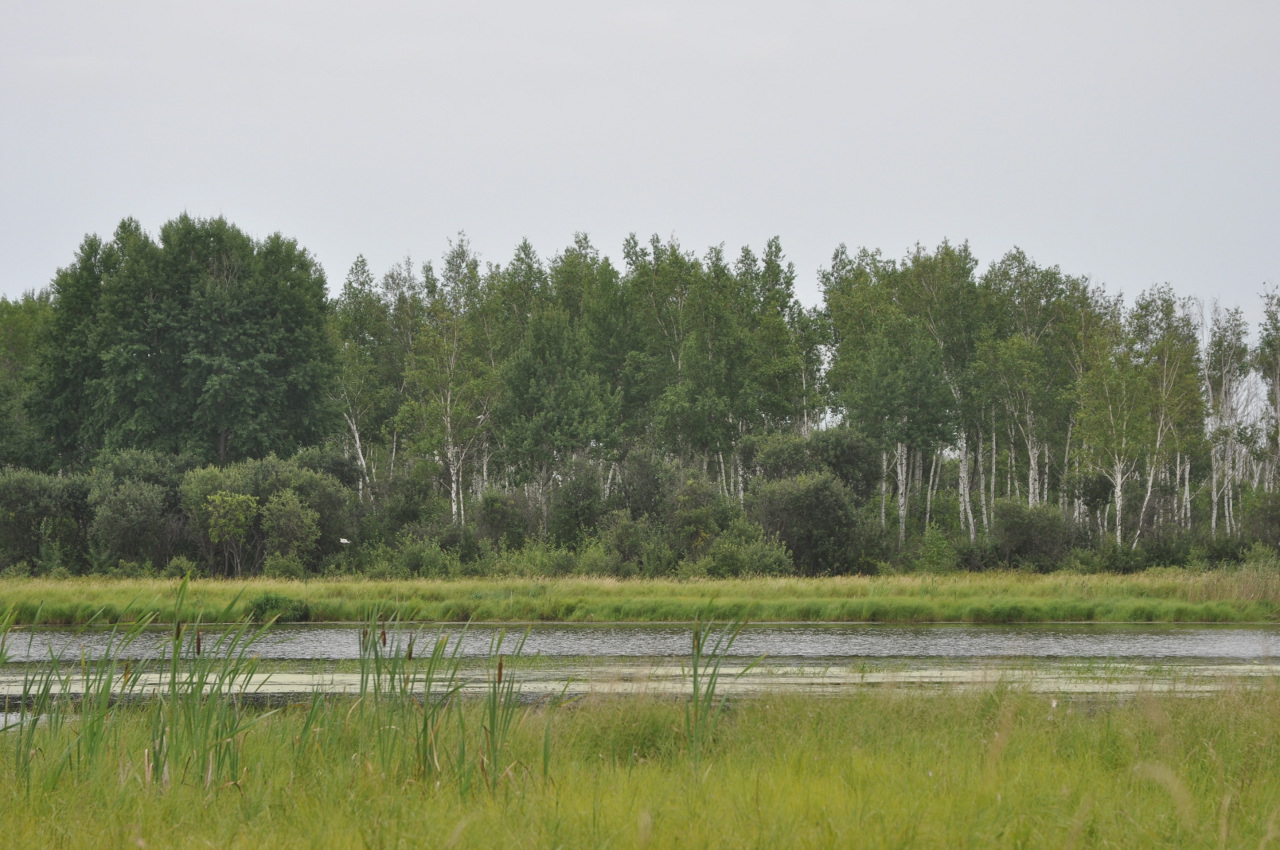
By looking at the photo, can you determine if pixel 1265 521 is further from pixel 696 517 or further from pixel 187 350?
pixel 187 350

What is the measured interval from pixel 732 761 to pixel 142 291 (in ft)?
153

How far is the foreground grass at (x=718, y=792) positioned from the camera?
5008mm

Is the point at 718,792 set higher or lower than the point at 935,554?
higher

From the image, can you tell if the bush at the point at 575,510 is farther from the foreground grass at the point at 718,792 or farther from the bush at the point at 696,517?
the foreground grass at the point at 718,792

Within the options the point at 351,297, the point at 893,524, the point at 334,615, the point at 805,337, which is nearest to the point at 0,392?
the point at 351,297

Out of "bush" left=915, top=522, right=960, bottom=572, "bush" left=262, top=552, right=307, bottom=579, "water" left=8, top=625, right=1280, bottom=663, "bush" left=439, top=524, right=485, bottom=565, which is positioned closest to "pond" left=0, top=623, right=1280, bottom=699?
"water" left=8, top=625, right=1280, bottom=663

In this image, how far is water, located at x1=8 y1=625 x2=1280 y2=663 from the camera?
1977 cm

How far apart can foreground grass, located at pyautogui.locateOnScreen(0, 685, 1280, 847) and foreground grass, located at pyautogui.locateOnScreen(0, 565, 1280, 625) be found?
19267mm

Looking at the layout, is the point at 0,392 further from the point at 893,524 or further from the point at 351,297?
the point at 893,524

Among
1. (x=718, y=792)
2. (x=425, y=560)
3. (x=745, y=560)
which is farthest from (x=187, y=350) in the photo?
(x=718, y=792)

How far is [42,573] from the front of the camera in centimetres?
4053

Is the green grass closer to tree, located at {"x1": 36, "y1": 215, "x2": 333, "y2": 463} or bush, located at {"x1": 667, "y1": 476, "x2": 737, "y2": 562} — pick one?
bush, located at {"x1": 667, "y1": 476, "x2": 737, "y2": 562}

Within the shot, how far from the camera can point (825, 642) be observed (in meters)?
23.1

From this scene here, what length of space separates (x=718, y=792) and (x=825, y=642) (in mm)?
17737
